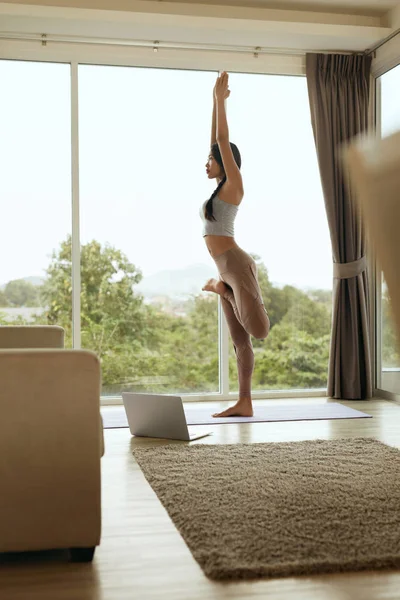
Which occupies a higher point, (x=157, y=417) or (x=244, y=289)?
(x=244, y=289)

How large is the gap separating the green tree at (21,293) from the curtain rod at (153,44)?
5.58ft

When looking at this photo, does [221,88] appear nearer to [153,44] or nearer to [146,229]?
[153,44]

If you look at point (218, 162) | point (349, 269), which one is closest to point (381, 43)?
point (349, 269)

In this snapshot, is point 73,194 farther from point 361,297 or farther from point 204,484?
point 204,484

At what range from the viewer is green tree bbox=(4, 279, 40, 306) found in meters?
5.46

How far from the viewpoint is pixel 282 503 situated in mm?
2730

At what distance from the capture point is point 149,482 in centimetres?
313

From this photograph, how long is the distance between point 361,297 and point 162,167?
179 cm

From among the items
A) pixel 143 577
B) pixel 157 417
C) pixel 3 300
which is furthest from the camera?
pixel 3 300

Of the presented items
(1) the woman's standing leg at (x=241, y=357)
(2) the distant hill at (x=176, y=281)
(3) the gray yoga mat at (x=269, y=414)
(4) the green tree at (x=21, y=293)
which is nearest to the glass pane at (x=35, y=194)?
(4) the green tree at (x=21, y=293)

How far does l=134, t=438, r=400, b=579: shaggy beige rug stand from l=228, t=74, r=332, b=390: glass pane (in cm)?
206

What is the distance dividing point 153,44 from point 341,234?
6.45 feet

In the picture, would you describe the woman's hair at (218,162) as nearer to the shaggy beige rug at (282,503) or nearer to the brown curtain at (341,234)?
the brown curtain at (341,234)

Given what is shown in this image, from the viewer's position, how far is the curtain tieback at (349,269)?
5809mm
